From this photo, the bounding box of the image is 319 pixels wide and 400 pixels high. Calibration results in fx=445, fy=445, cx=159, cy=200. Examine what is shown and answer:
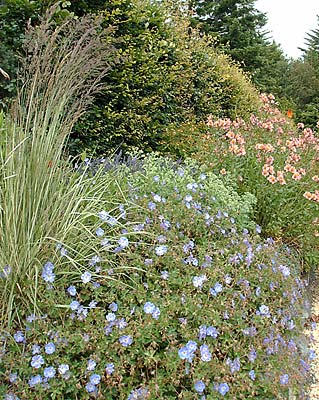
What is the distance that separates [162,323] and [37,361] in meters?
0.46

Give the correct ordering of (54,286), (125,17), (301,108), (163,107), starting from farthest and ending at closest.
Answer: (301,108)
(163,107)
(125,17)
(54,286)

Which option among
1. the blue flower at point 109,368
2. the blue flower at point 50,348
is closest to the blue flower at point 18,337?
the blue flower at point 50,348

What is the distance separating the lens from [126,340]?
1.56 m

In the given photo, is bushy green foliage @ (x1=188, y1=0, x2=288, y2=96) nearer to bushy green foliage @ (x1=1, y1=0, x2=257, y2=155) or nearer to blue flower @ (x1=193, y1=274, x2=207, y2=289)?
bushy green foliage @ (x1=1, y1=0, x2=257, y2=155)

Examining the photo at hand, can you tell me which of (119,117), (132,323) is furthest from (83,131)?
(132,323)

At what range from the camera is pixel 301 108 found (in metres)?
20.0

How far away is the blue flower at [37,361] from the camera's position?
150cm

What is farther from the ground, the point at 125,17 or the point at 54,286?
the point at 125,17

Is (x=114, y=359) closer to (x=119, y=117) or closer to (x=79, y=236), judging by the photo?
(x=79, y=236)

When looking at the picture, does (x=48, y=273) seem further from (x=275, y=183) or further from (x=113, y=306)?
(x=275, y=183)

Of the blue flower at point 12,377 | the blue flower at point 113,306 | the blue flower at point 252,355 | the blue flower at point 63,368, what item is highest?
the blue flower at point 252,355

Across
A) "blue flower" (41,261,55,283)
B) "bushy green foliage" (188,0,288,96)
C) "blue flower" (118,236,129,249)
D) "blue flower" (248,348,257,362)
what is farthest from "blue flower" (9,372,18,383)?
"bushy green foliage" (188,0,288,96)

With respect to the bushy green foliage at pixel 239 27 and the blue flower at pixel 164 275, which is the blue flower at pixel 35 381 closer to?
the blue flower at pixel 164 275

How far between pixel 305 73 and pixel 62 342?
69.1 ft
